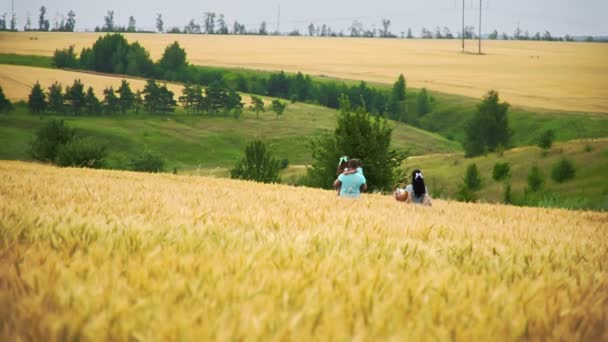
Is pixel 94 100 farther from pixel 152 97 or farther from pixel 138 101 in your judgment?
pixel 152 97

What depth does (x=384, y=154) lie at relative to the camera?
4172 cm

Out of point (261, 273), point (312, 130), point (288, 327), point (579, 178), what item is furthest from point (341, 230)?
point (312, 130)

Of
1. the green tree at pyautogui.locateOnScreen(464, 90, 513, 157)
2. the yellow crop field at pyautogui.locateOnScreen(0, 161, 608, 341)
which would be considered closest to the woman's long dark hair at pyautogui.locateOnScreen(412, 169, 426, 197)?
the yellow crop field at pyautogui.locateOnScreen(0, 161, 608, 341)

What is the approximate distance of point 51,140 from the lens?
63.3 metres

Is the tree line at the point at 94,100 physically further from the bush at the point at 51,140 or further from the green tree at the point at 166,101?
the bush at the point at 51,140

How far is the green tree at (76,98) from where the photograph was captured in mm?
167375

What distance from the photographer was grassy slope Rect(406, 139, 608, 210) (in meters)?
84.0

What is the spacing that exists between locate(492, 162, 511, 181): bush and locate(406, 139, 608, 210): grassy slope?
0.96 m

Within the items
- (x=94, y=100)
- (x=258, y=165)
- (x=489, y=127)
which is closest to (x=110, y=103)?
(x=94, y=100)

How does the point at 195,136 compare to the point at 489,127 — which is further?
the point at 195,136

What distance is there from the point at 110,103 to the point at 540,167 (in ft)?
384

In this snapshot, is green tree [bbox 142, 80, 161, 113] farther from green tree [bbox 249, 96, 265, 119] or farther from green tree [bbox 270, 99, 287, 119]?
green tree [bbox 270, 99, 287, 119]

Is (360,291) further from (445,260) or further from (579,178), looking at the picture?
(579,178)

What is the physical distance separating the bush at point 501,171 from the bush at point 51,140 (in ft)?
210
